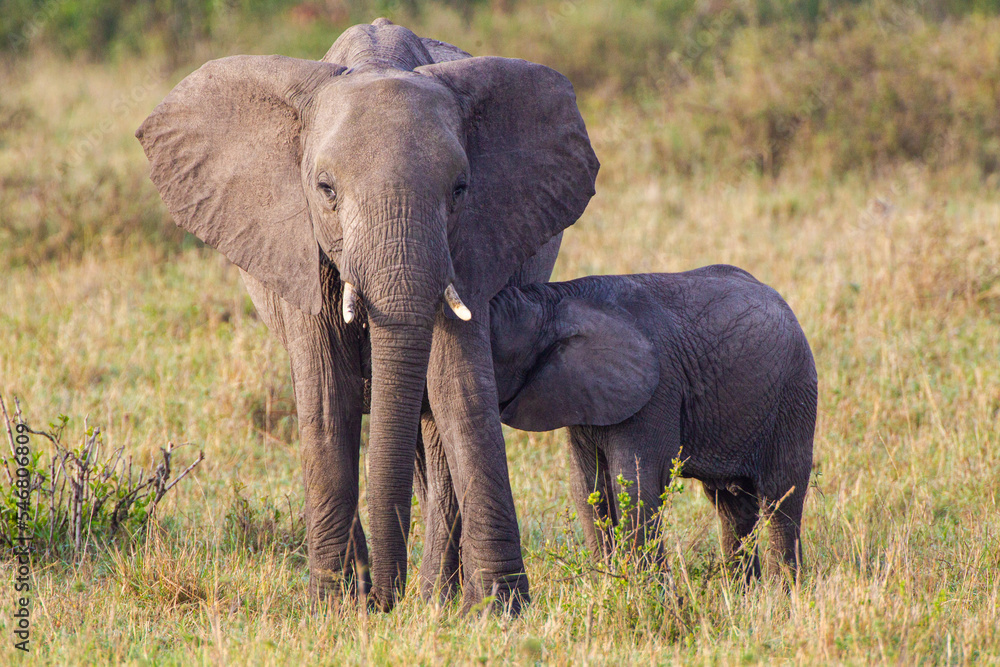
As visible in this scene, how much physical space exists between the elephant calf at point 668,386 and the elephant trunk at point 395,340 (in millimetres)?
674

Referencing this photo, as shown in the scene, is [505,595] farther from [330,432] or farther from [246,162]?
[246,162]

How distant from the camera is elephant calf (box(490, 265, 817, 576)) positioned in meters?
4.82

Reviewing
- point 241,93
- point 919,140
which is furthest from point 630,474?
point 919,140

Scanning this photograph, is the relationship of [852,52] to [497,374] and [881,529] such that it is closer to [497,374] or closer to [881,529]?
[881,529]

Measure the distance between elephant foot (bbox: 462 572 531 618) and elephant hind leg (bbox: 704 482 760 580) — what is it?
1.22 m

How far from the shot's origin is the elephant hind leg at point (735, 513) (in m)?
5.45

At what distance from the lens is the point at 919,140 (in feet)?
41.4

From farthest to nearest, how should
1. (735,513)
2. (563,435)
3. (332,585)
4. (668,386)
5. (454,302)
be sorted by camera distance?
(563,435)
(735,513)
(668,386)
(332,585)
(454,302)

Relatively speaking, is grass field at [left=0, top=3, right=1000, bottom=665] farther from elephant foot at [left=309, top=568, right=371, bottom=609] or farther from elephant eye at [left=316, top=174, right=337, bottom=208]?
elephant eye at [left=316, top=174, right=337, bottom=208]

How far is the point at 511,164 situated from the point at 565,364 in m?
0.83

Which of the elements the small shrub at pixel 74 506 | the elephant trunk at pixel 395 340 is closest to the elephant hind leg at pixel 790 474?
the elephant trunk at pixel 395 340

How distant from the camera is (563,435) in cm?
716

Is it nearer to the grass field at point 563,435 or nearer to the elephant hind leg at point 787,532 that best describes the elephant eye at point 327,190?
the grass field at point 563,435

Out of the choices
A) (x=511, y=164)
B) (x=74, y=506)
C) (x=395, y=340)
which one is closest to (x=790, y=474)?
(x=511, y=164)
